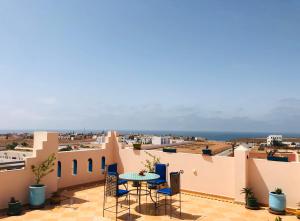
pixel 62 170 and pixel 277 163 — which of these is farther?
pixel 62 170

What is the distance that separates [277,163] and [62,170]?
8.09m

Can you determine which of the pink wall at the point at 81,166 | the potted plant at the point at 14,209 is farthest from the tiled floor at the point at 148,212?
the pink wall at the point at 81,166

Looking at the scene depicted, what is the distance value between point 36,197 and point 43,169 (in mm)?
1053

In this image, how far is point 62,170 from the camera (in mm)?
11031

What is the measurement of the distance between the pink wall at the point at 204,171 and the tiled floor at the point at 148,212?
56 centimetres

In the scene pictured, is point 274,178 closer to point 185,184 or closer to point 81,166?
point 185,184

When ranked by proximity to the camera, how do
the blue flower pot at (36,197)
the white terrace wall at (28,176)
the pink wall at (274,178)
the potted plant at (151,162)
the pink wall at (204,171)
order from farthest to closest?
the potted plant at (151,162) → the pink wall at (204,171) → the blue flower pot at (36,197) → the pink wall at (274,178) → the white terrace wall at (28,176)

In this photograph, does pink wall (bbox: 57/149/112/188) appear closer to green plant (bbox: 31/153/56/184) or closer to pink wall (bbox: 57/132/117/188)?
pink wall (bbox: 57/132/117/188)

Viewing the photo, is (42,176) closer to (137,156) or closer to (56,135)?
(56,135)

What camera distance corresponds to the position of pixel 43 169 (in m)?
9.43

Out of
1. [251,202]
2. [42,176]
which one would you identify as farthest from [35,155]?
[251,202]

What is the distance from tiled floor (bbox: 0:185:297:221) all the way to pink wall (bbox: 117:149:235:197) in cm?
56

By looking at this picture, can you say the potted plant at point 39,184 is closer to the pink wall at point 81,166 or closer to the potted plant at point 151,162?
the pink wall at point 81,166

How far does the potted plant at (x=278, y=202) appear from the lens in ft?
27.0
